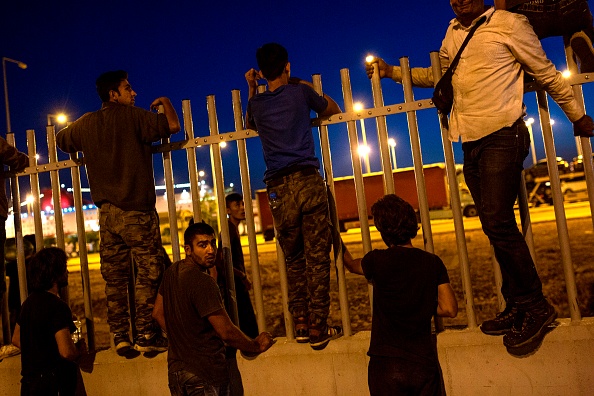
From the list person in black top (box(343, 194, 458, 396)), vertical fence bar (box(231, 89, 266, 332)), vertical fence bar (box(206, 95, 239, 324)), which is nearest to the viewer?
person in black top (box(343, 194, 458, 396))

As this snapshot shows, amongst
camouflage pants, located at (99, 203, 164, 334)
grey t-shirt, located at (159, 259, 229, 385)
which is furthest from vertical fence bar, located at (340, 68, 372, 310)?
camouflage pants, located at (99, 203, 164, 334)

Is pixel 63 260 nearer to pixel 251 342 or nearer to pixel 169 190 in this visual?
pixel 169 190

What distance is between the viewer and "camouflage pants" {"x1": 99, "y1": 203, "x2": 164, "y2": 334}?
4.37m

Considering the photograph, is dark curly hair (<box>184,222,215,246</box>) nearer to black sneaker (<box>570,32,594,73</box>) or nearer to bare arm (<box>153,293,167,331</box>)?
bare arm (<box>153,293,167,331</box>)

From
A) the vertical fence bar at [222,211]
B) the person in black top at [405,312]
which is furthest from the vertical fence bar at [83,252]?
the person in black top at [405,312]

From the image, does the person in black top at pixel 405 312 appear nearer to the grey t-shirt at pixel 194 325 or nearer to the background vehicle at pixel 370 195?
the grey t-shirt at pixel 194 325

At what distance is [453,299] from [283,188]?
1438 millimetres

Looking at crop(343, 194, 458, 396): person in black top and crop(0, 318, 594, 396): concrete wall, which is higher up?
crop(343, 194, 458, 396): person in black top

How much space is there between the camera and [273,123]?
13.3 feet

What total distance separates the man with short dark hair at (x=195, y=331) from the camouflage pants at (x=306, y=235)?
22.2 inches

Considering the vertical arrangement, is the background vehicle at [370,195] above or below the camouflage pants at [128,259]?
above

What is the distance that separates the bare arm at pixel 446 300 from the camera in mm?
3105

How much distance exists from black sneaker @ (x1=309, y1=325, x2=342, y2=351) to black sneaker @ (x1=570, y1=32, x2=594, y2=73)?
247 cm

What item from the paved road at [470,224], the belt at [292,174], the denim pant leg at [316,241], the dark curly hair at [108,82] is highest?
the dark curly hair at [108,82]
